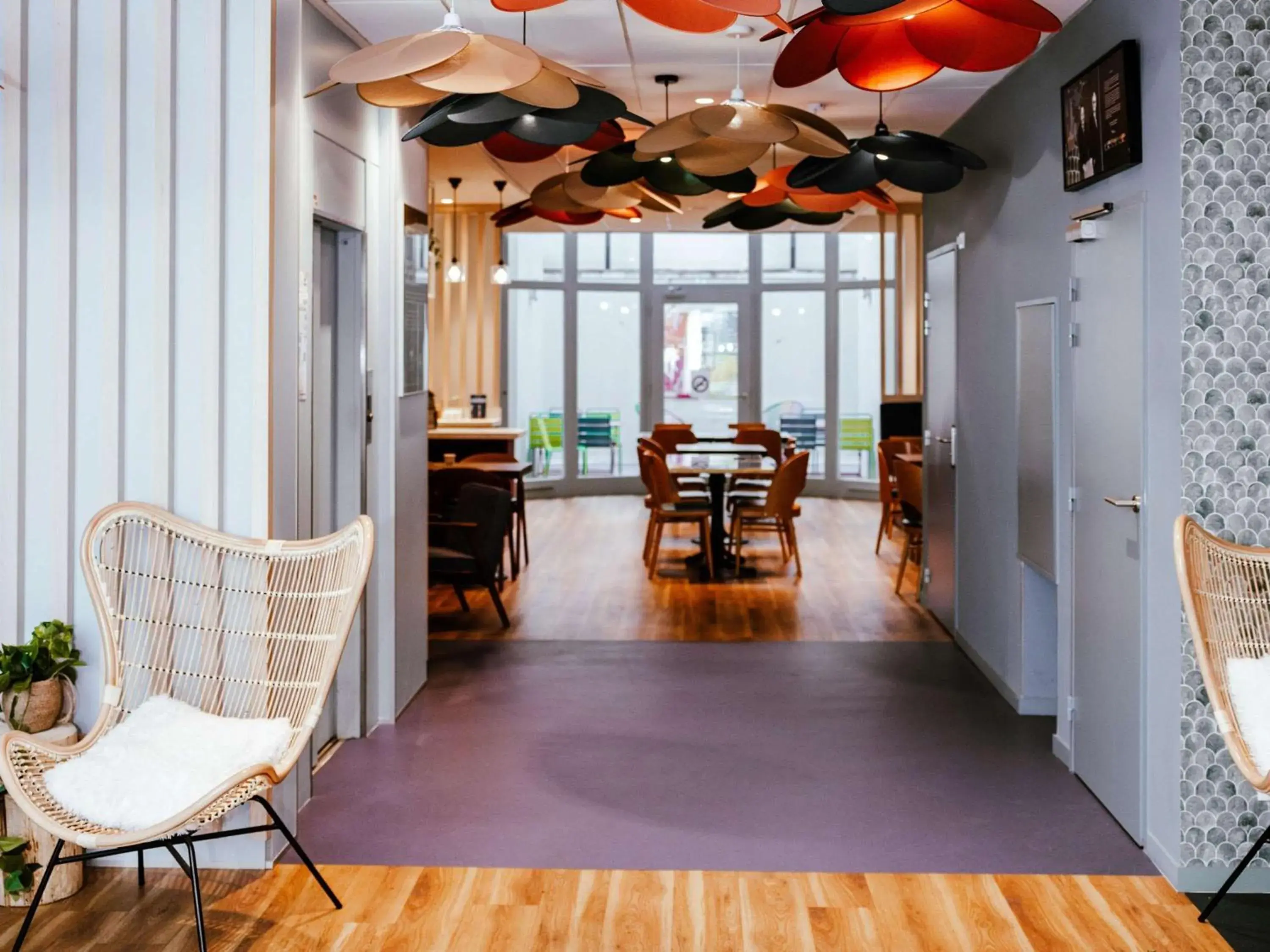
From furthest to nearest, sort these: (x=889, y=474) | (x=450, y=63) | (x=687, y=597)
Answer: (x=889, y=474)
(x=687, y=597)
(x=450, y=63)

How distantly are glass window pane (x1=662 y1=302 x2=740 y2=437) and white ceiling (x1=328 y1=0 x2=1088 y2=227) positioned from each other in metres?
8.06

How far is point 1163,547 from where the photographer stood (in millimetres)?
3975

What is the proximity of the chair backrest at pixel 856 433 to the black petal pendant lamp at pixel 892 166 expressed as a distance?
9.77 m

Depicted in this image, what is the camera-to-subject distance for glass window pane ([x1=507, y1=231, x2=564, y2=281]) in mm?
15773

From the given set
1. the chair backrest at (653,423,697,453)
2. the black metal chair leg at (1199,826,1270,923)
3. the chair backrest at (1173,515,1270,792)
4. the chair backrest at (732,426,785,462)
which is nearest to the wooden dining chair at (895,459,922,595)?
the chair backrest at (732,426,785,462)

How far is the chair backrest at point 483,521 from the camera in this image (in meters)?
7.27

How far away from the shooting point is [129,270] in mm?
4043

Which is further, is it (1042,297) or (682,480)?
(682,480)

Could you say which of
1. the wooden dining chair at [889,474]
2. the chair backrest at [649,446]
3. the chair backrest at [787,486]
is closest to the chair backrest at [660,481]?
the chair backrest at [649,446]

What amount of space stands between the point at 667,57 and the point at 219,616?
3.44 metres

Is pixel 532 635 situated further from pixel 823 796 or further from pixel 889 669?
pixel 823 796

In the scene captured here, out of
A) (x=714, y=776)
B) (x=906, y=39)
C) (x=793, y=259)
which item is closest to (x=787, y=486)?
(x=714, y=776)

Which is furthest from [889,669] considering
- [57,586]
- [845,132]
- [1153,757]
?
[57,586]

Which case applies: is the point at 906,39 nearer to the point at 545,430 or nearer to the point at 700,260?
the point at 545,430
